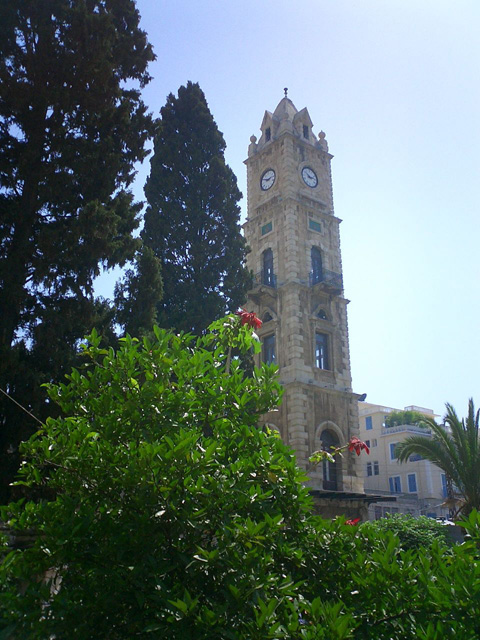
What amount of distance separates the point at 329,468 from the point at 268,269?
1035 cm

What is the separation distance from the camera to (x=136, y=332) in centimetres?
1295

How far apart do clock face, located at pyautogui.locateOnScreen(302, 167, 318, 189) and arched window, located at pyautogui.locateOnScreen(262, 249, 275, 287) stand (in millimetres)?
4559

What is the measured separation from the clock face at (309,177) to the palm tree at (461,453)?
54.4ft

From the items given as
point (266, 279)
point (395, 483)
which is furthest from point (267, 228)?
point (395, 483)

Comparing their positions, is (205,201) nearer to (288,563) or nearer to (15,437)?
(15,437)

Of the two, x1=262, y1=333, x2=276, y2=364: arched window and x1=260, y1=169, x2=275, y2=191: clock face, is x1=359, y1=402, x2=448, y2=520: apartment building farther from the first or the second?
x1=260, y1=169, x2=275, y2=191: clock face

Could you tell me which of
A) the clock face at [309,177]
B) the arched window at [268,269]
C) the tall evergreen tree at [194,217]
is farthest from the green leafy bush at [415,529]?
the clock face at [309,177]

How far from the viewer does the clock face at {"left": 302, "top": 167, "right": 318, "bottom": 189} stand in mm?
30234

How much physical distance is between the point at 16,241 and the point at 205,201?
12669 millimetres

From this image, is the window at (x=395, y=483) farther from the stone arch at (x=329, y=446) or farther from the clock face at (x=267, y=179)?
the clock face at (x=267, y=179)

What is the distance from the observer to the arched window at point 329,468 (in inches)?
955

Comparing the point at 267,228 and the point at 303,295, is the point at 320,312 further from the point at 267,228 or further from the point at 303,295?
the point at 267,228

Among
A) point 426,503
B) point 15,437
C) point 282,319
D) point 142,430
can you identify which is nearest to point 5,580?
point 142,430

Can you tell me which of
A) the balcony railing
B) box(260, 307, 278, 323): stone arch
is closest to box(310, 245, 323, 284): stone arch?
the balcony railing
